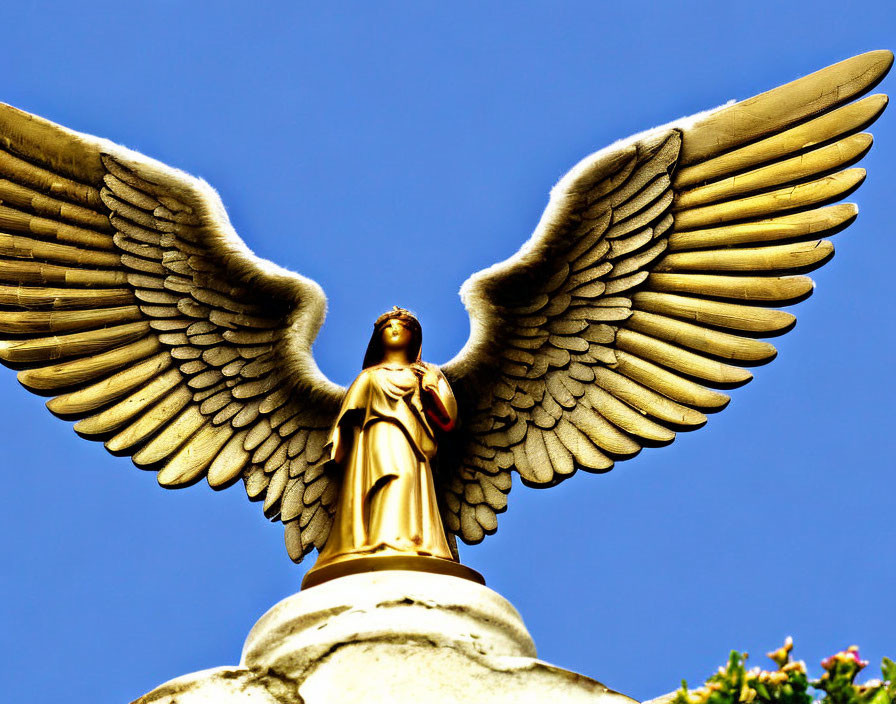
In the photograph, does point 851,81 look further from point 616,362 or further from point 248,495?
point 248,495

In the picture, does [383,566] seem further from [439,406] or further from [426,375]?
[426,375]

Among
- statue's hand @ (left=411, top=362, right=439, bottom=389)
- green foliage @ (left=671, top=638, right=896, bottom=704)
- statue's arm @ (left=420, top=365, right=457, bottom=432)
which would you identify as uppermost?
statue's hand @ (left=411, top=362, right=439, bottom=389)

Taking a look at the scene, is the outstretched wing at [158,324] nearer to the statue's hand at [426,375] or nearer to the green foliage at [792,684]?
the statue's hand at [426,375]

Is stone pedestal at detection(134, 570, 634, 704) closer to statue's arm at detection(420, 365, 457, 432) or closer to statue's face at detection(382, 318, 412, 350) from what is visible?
statue's arm at detection(420, 365, 457, 432)

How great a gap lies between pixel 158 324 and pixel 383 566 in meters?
2.72

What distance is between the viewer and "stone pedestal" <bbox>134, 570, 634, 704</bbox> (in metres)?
7.06

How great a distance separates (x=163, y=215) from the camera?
32.0 ft

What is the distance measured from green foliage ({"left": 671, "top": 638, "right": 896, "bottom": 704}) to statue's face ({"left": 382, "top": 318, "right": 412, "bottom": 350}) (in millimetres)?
3821

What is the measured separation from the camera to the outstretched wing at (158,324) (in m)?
9.36

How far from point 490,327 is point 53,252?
9.06ft

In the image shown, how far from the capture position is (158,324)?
967 centimetres

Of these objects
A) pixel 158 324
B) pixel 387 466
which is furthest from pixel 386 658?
pixel 158 324

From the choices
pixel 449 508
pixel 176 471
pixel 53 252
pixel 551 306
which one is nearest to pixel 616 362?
pixel 551 306

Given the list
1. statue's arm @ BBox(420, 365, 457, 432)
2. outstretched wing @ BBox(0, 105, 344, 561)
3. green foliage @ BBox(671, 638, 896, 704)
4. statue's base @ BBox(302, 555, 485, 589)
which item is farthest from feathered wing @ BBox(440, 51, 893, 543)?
green foliage @ BBox(671, 638, 896, 704)
